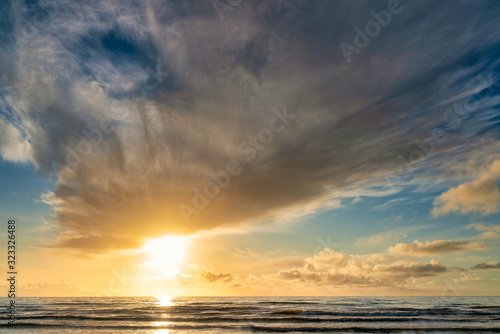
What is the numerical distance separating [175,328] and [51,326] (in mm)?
18687

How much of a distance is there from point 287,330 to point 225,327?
8.18 metres

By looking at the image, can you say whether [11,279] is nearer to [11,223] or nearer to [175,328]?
[11,223]

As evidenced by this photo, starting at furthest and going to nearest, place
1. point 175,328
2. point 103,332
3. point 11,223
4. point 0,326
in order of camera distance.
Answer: point 0,326 → point 175,328 → point 103,332 → point 11,223

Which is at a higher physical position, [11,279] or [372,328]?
[11,279]

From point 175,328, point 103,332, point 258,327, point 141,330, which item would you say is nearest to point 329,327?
point 258,327

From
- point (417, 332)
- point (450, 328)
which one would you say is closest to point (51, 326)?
point (417, 332)

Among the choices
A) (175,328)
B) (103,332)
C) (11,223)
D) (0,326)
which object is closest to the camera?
(11,223)

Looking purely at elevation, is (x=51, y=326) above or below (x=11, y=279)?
below

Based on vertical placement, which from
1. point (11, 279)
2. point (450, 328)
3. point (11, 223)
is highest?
point (11, 223)

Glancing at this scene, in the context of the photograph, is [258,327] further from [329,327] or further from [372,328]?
[372,328]

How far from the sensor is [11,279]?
→ 32.5 meters

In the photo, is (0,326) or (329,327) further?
(0,326)

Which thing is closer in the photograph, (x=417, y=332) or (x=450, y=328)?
(x=417, y=332)

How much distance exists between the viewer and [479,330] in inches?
1337
